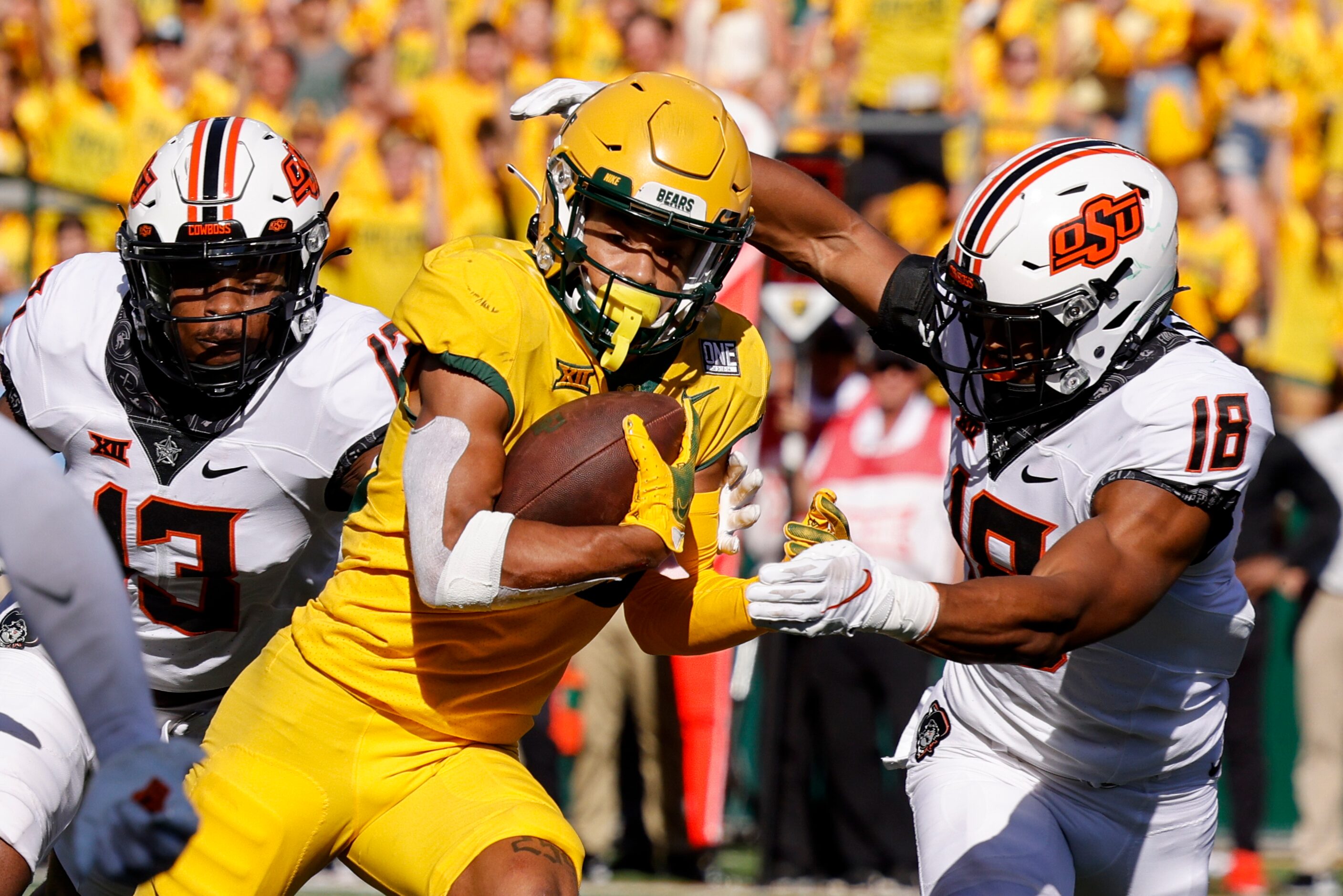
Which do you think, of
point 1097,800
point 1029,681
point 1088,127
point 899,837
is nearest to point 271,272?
point 1029,681

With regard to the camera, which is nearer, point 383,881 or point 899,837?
point 383,881

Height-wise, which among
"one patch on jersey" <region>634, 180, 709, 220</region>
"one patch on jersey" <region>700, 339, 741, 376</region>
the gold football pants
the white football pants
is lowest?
the white football pants

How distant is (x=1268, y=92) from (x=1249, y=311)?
167 cm

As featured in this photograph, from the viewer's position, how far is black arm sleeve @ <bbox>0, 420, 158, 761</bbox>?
2314 mm

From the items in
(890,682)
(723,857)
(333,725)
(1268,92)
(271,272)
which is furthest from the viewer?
(1268,92)

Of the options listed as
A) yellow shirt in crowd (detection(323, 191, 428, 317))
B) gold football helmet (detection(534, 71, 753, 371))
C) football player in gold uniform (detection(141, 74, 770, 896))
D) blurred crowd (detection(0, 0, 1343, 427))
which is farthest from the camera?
yellow shirt in crowd (detection(323, 191, 428, 317))

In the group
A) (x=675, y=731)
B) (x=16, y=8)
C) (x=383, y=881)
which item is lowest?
(x=675, y=731)

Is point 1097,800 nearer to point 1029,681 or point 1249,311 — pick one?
point 1029,681

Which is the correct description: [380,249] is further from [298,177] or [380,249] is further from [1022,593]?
[1022,593]

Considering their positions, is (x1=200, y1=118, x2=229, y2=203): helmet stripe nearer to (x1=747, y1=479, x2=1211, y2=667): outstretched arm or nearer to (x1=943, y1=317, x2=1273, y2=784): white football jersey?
(x1=747, y1=479, x2=1211, y2=667): outstretched arm

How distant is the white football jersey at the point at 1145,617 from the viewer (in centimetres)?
352

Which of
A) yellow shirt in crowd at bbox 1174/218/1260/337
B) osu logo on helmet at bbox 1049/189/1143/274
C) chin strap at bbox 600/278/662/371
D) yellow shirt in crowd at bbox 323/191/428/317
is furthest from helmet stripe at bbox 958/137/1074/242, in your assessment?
yellow shirt in crowd at bbox 323/191/428/317

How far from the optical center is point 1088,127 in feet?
28.1

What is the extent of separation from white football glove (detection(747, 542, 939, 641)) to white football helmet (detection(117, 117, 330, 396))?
1583mm
